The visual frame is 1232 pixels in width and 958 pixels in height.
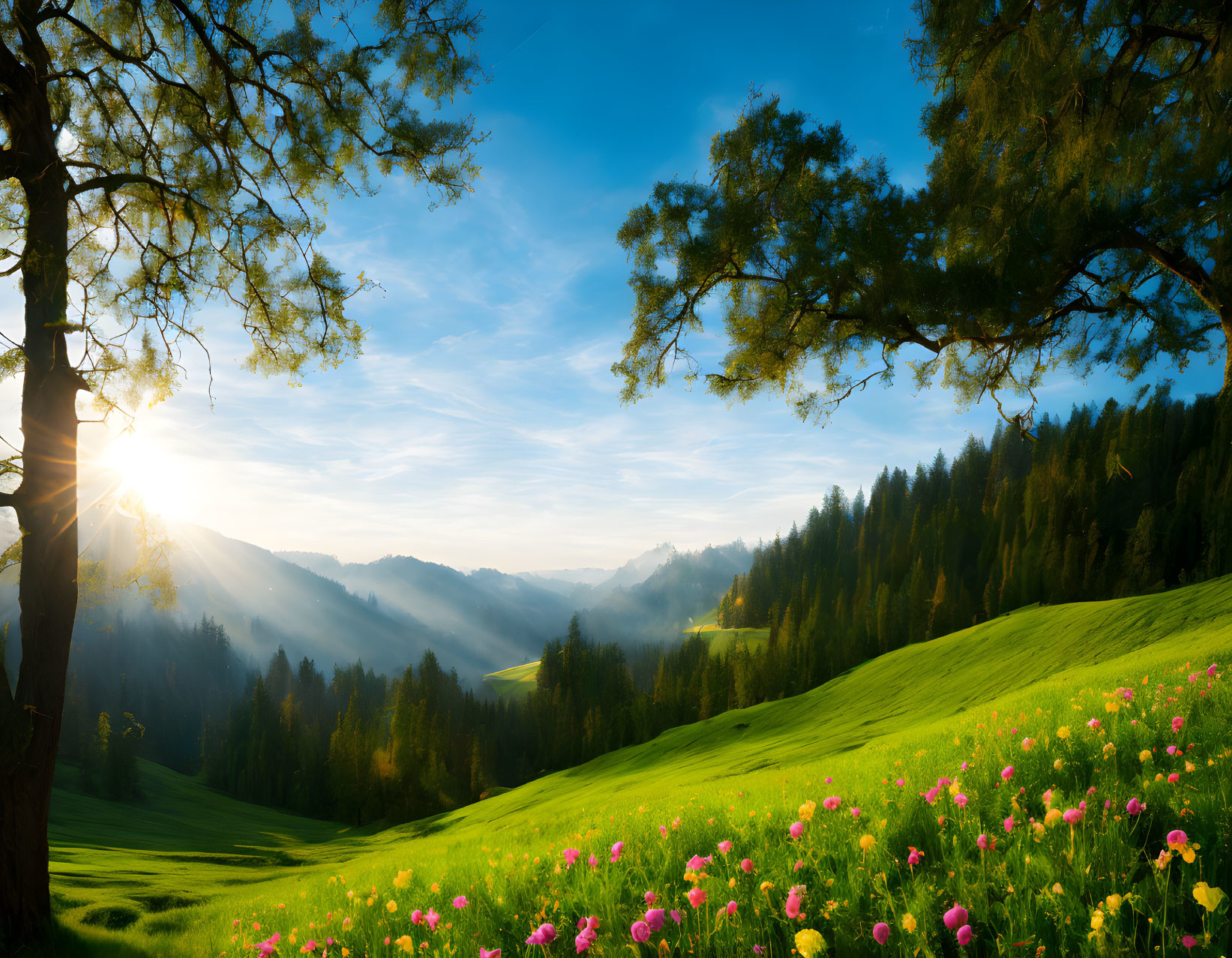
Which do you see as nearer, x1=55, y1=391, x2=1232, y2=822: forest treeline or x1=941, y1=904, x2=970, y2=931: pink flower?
x1=941, y1=904, x2=970, y2=931: pink flower

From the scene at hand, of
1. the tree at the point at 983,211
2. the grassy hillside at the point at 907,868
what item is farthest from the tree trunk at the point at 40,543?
the tree at the point at 983,211

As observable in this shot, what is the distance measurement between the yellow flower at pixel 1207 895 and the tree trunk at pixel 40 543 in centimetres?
1074

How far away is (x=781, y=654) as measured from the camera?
3300 inches

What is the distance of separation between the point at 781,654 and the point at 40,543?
282 feet

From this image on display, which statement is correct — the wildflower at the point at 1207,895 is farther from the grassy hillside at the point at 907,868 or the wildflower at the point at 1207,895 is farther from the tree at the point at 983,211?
the tree at the point at 983,211

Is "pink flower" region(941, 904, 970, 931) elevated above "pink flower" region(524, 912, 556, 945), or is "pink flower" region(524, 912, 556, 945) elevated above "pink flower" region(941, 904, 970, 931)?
"pink flower" region(941, 904, 970, 931)

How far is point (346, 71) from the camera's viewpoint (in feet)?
26.5

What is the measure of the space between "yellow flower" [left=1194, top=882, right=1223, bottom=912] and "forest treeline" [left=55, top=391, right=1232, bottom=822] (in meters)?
76.0

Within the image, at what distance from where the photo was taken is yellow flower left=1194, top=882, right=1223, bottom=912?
1824 millimetres

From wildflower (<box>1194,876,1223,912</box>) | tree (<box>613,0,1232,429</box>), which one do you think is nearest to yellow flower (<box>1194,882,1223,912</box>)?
wildflower (<box>1194,876,1223,912</box>)

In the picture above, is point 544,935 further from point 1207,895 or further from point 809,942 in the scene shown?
point 1207,895

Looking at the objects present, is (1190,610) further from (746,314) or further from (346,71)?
(346,71)

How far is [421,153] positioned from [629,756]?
199ft

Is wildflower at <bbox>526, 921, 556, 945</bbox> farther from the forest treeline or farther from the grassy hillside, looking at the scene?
the forest treeline
